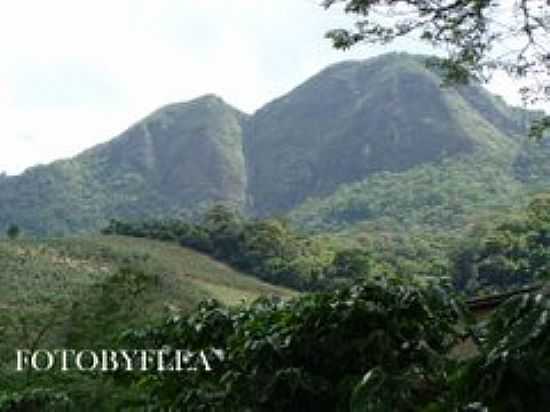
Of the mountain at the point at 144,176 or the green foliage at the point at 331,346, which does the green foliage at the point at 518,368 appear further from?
the mountain at the point at 144,176

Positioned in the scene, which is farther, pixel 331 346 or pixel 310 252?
pixel 310 252

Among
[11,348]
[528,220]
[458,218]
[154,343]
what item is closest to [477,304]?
[154,343]

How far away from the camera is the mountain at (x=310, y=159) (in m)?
117

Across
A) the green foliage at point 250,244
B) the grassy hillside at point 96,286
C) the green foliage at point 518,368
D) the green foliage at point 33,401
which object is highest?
the green foliage at point 250,244

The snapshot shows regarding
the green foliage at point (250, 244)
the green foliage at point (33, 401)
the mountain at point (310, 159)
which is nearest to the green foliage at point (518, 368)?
the green foliage at point (33, 401)

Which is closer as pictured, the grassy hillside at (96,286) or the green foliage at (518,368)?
the green foliage at (518,368)

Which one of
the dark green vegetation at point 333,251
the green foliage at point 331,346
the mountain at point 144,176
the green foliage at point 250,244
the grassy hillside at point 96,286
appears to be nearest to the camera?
the green foliage at point 331,346

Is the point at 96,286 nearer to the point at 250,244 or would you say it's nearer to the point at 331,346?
the point at 331,346

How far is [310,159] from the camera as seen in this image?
15550 centimetres

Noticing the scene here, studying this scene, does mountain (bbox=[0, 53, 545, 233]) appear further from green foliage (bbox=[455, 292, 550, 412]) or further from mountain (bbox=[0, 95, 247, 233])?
Answer: green foliage (bbox=[455, 292, 550, 412])

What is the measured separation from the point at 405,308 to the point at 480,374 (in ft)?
4.30

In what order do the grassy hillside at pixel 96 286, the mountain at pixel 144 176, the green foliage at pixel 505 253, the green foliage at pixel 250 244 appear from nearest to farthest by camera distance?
the grassy hillside at pixel 96 286 < the green foliage at pixel 505 253 < the green foliage at pixel 250 244 < the mountain at pixel 144 176

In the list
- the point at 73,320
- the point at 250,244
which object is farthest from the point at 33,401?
the point at 250,244

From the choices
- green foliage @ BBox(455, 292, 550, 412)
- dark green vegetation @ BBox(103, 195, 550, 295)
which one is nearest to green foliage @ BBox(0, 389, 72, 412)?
green foliage @ BBox(455, 292, 550, 412)
